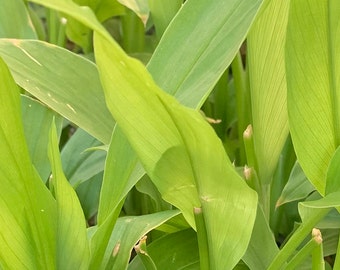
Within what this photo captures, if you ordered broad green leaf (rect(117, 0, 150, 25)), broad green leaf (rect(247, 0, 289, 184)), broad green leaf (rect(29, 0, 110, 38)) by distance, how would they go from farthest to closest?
1. broad green leaf (rect(117, 0, 150, 25))
2. broad green leaf (rect(247, 0, 289, 184))
3. broad green leaf (rect(29, 0, 110, 38))

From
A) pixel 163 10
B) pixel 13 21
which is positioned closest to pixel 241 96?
pixel 163 10

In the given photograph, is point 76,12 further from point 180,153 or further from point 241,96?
point 241,96

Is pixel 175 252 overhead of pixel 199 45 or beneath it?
beneath

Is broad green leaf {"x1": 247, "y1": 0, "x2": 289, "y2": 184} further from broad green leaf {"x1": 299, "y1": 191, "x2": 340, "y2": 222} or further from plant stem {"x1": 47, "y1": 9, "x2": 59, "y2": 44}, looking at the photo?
plant stem {"x1": 47, "y1": 9, "x2": 59, "y2": 44}

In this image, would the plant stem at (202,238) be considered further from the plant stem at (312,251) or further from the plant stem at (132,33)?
the plant stem at (132,33)

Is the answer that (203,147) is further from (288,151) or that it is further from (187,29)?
(288,151)

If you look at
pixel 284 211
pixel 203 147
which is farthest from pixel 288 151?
pixel 203 147

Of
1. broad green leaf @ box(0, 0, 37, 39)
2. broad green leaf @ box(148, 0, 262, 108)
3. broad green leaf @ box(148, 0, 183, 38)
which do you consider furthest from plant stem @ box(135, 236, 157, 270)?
broad green leaf @ box(0, 0, 37, 39)
